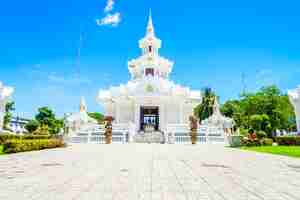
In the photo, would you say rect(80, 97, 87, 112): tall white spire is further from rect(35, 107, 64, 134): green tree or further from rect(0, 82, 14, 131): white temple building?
rect(35, 107, 64, 134): green tree

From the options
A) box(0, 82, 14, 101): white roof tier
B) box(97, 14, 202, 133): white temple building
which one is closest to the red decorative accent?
box(97, 14, 202, 133): white temple building

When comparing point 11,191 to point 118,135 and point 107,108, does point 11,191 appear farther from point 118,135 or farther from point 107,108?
point 107,108

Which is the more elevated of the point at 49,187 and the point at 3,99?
the point at 3,99

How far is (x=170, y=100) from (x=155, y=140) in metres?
5.98

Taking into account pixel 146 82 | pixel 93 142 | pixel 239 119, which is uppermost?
pixel 146 82

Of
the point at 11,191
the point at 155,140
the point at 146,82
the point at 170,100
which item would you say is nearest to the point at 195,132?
the point at 155,140

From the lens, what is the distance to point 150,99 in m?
28.5

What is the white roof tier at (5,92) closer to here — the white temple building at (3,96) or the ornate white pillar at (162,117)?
the white temple building at (3,96)

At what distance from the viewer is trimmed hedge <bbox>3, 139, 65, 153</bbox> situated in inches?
538

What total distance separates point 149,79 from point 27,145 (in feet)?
56.9

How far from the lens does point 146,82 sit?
29.3 metres

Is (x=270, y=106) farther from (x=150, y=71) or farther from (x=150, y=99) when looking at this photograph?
(x=150, y=99)

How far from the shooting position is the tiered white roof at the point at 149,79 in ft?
95.2

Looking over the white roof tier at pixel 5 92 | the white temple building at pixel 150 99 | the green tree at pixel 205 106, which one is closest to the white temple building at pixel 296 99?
the white temple building at pixel 150 99
